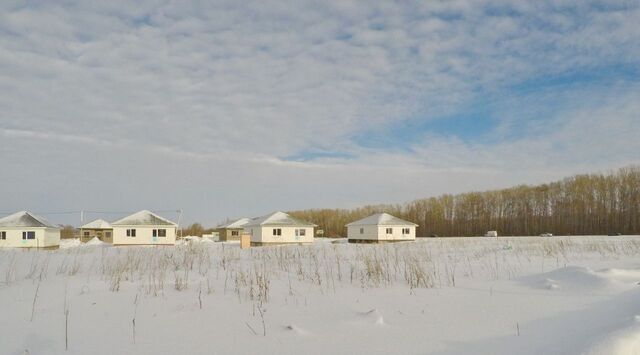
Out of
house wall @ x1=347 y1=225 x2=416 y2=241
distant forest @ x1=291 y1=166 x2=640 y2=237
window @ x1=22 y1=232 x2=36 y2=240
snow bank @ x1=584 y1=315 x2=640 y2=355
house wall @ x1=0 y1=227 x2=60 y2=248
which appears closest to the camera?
snow bank @ x1=584 y1=315 x2=640 y2=355

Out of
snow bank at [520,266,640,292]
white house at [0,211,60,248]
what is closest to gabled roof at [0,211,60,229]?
Result: white house at [0,211,60,248]

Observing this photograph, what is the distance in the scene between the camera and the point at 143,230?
125 ft

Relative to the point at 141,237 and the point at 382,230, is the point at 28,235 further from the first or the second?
the point at 382,230

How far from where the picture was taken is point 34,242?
35.9 meters

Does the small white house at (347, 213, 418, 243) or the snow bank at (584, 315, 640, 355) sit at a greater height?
the snow bank at (584, 315, 640, 355)

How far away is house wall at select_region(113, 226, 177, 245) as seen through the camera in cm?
3731

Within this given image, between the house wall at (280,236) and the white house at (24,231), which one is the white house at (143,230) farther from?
the house wall at (280,236)

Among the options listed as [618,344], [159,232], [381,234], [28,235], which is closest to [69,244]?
[28,235]

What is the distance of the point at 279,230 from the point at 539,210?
38102 millimetres

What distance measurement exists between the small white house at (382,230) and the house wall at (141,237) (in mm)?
18193

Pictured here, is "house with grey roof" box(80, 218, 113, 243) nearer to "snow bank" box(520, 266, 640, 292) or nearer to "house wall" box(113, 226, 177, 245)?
"house wall" box(113, 226, 177, 245)

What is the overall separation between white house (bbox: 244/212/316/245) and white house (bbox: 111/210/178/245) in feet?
24.5

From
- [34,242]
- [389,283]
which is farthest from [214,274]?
[34,242]

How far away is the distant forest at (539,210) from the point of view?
5141 centimetres
